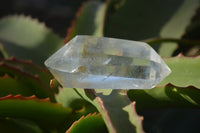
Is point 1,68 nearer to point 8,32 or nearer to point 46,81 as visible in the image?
point 46,81

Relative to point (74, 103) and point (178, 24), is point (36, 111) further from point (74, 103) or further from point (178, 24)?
point (178, 24)

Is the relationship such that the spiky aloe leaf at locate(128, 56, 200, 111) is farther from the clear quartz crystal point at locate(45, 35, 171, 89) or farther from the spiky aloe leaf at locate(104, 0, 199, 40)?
the spiky aloe leaf at locate(104, 0, 199, 40)

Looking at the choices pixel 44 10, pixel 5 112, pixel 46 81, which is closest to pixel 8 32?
pixel 46 81

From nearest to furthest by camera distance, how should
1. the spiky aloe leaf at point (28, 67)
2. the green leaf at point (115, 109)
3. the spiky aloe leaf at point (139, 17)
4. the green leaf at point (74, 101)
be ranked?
the green leaf at point (115, 109) < the green leaf at point (74, 101) < the spiky aloe leaf at point (28, 67) < the spiky aloe leaf at point (139, 17)

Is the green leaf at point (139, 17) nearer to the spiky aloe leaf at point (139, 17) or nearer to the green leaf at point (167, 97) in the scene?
the spiky aloe leaf at point (139, 17)

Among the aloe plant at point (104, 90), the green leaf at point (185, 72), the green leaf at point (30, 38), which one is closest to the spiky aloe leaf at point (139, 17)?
the aloe plant at point (104, 90)

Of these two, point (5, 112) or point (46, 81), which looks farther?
point (46, 81)

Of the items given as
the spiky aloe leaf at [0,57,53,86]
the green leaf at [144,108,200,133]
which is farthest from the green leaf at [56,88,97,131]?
the green leaf at [144,108,200,133]
